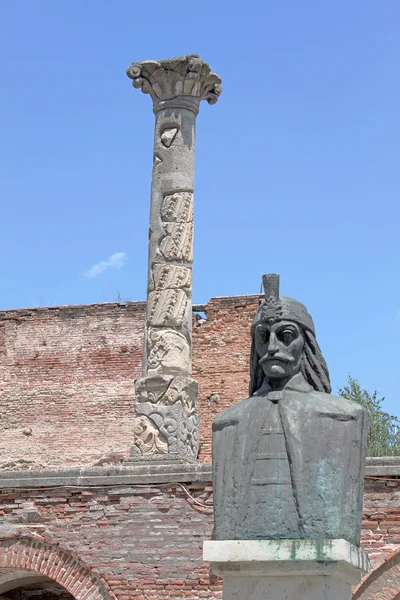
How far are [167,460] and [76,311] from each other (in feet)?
34.8

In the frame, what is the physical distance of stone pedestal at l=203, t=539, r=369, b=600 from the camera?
425 centimetres

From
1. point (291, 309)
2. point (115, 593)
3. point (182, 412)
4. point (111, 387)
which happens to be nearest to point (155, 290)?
point (182, 412)

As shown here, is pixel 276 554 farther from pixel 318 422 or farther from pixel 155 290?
pixel 155 290

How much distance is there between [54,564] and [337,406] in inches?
249

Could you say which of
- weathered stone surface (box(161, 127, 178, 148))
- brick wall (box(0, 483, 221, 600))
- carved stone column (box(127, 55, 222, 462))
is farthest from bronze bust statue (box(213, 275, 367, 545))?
weathered stone surface (box(161, 127, 178, 148))

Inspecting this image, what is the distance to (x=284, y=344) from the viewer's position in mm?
4754

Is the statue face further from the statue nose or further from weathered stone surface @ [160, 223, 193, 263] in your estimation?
weathered stone surface @ [160, 223, 193, 263]

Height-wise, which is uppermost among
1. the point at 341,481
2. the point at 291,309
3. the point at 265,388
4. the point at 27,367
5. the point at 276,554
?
the point at 27,367

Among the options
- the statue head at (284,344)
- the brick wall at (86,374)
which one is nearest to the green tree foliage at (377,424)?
the brick wall at (86,374)

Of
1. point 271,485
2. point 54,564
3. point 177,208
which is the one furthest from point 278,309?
point 177,208

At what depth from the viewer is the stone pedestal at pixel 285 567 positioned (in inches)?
167

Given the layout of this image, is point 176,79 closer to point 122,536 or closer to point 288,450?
point 122,536

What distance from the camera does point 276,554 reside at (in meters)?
4.29

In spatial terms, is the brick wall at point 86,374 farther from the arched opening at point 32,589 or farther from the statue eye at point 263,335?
the statue eye at point 263,335
